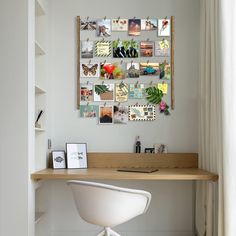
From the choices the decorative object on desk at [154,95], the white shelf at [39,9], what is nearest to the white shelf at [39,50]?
the white shelf at [39,9]

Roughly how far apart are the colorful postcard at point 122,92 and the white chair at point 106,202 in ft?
3.68

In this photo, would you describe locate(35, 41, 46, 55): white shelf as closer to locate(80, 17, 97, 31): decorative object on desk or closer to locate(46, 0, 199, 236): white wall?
locate(46, 0, 199, 236): white wall

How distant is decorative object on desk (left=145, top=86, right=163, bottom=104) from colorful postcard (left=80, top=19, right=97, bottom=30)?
748 millimetres

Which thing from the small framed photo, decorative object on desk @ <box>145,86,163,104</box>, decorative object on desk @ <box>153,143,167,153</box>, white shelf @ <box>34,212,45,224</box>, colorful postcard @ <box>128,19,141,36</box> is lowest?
white shelf @ <box>34,212,45,224</box>

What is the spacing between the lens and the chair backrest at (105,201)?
2.39 m

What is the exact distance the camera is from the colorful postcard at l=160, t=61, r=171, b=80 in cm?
339

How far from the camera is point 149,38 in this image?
3.41 meters

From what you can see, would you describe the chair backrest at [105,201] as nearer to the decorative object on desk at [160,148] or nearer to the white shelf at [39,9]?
the decorative object on desk at [160,148]

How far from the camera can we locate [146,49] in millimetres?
3404
